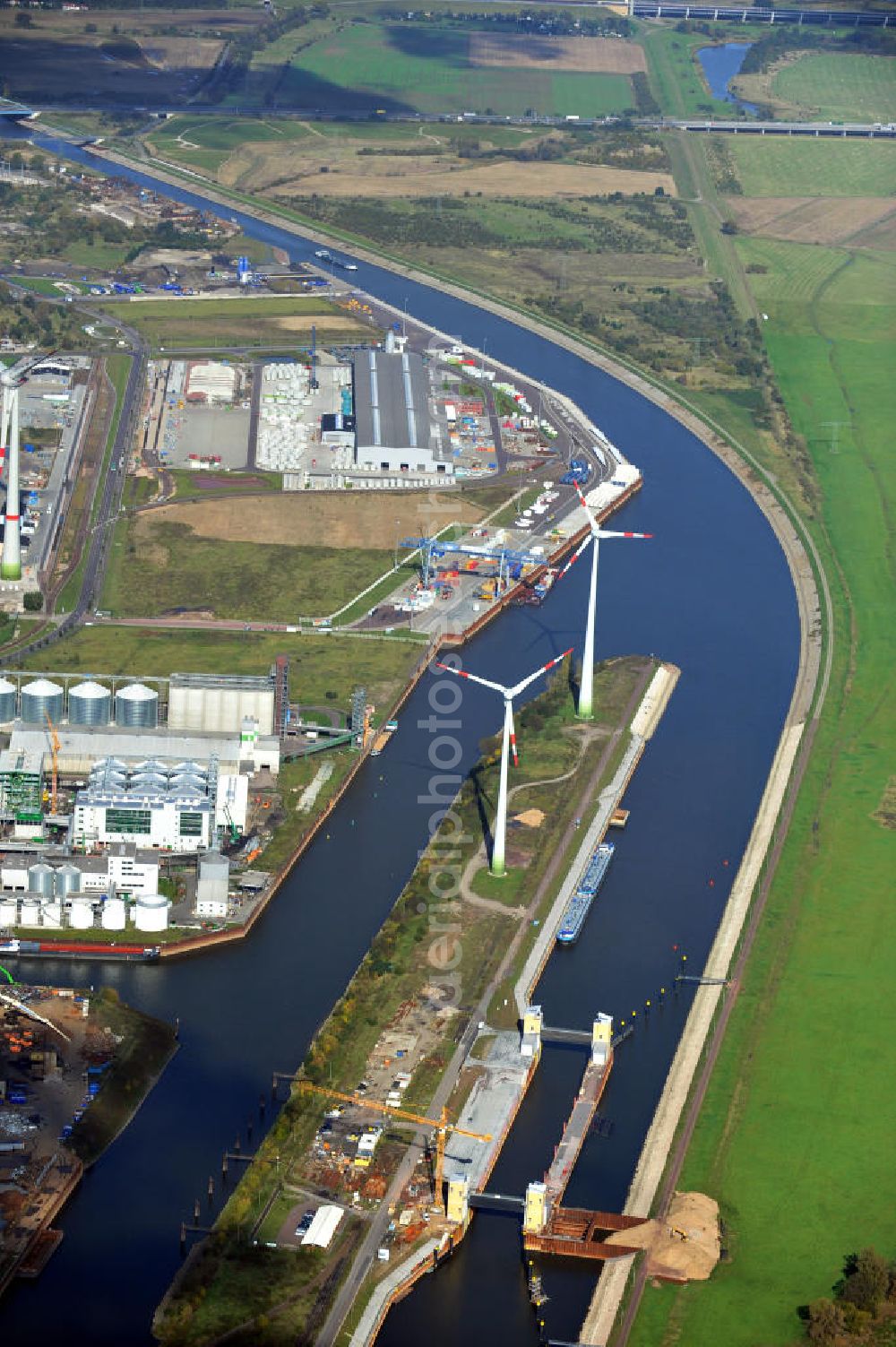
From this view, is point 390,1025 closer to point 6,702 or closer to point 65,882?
point 65,882

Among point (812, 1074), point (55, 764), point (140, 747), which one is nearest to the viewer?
point (812, 1074)

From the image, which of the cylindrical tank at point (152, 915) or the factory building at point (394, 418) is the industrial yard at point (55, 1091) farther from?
the factory building at point (394, 418)

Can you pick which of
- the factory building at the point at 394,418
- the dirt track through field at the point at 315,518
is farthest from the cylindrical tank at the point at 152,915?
the factory building at the point at 394,418

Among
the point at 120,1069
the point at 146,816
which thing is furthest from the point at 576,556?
the point at 120,1069

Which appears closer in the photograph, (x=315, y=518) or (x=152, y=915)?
(x=152, y=915)

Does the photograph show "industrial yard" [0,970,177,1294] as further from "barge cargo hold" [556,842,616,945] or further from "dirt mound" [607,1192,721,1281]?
"dirt mound" [607,1192,721,1281]

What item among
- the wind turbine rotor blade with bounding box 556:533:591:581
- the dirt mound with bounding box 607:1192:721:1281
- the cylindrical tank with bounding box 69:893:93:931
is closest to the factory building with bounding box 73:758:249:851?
the cylindrical tank with bounding box 69:893:93:931

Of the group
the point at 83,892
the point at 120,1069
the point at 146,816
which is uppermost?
the point at 120,1069
